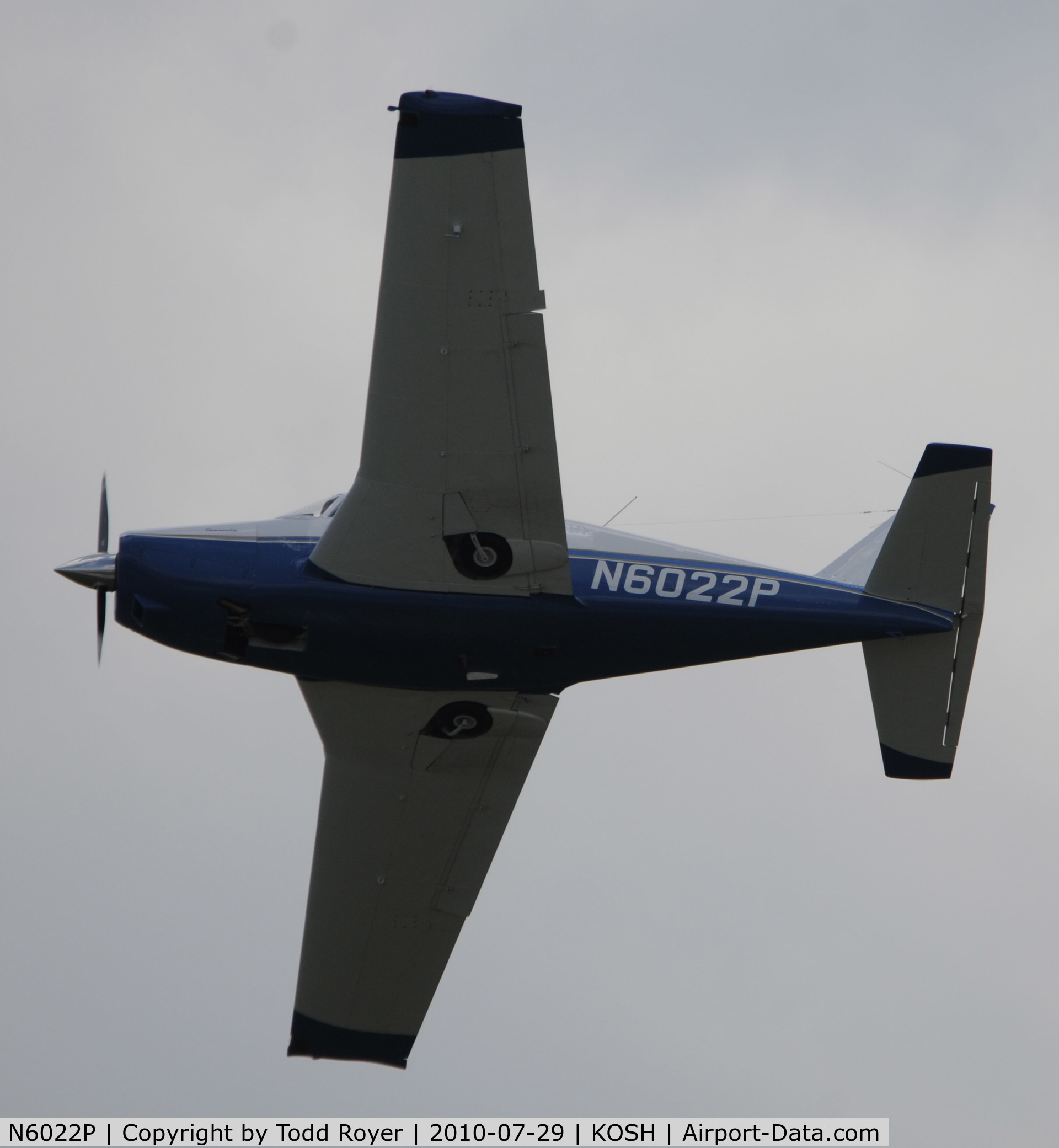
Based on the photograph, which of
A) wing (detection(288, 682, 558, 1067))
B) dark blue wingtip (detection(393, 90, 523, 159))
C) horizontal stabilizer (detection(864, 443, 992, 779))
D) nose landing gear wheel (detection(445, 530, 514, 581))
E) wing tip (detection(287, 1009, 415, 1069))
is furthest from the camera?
wing tip (detection(287, 1009, 415, 1069))

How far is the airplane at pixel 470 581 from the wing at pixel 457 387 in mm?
18

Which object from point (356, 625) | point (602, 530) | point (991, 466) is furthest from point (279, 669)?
A: point (991, 466)

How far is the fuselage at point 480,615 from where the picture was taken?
531 inches

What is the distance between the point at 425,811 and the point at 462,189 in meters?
7.59

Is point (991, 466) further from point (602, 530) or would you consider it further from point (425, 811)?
point (425, 811)

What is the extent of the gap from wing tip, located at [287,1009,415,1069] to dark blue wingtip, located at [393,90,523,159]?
1103cm

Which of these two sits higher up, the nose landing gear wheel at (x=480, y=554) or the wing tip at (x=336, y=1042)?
the nose landing gear wheel at (x=480, y=554)

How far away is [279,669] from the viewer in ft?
46.0

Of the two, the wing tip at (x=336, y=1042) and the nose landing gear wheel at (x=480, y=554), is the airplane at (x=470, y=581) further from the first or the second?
the wing tip at (x=336, y=1042)

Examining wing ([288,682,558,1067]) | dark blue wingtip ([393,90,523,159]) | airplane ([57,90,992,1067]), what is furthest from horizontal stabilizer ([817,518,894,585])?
dark blue wingtip ([393,90,523,159])

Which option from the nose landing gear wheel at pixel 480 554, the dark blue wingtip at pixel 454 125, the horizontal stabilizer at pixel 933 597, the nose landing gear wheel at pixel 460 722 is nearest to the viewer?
the dark blue wingtip at pixel 454 125

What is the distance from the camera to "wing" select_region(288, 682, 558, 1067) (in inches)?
597

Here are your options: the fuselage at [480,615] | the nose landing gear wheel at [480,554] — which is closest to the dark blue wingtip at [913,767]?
the fuselage at [480,615]

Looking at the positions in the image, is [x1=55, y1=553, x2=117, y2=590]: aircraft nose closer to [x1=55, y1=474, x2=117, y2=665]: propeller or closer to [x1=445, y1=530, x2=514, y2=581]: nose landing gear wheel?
[x1=55, y1=474, x2=117, y2=665]: propeller
